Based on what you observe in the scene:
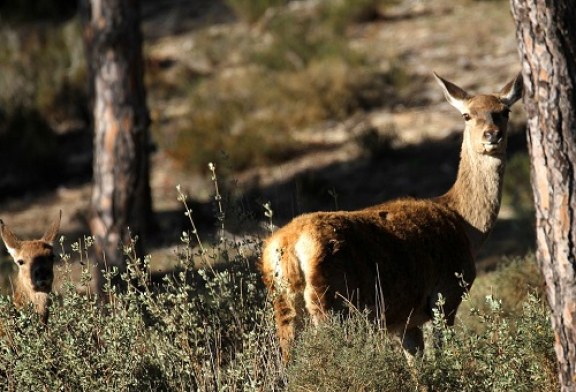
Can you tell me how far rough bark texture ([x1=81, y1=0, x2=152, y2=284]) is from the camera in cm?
1261

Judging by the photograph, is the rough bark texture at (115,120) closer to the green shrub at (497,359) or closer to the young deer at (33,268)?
the young deer at (33,268)

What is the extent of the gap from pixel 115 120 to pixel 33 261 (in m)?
3.41

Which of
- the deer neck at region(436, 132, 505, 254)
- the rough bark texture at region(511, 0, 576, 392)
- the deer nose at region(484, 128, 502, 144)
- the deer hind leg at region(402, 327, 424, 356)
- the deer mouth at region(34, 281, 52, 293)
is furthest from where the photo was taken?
the deer mouth at region(34, 281, 52, 293)

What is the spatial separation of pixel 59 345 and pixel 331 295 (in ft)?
5.48

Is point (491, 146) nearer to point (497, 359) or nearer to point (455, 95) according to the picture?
point (455, 95)

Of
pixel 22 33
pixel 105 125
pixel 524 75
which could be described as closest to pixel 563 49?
pixel 524 75

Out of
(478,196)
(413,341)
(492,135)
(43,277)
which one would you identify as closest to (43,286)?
(43,277)

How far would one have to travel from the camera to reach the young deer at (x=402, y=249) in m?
7.27

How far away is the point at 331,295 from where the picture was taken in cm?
731

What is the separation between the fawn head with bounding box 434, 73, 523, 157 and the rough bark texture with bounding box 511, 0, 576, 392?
2708 millimetres

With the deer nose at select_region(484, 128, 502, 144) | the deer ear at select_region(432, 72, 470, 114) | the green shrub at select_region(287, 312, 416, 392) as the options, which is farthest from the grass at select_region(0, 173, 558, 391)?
the deer ear at select_region(432, 72, 470, 114)

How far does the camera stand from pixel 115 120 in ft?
41.7

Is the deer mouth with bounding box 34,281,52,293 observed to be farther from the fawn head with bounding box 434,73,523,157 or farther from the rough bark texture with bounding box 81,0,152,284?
the fawn head with bounding box 434,73,523,157

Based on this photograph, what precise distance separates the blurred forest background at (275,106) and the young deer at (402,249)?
4182 millimetres
